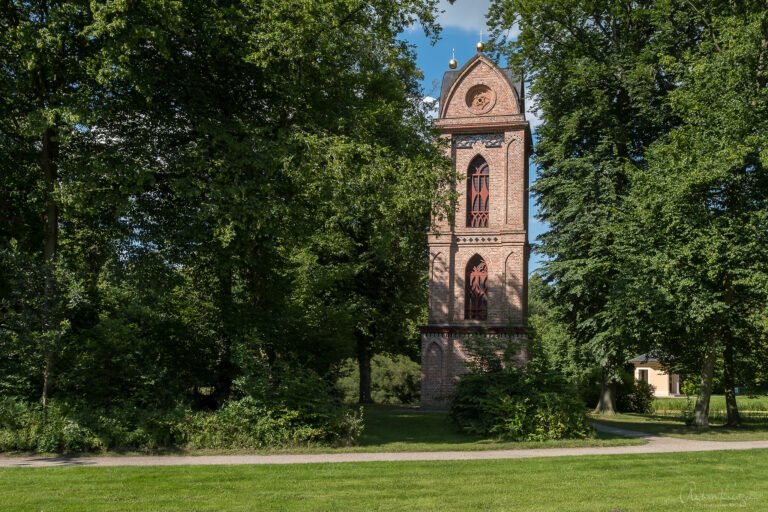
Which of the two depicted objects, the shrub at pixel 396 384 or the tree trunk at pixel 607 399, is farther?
the shrub at pixel 396 384

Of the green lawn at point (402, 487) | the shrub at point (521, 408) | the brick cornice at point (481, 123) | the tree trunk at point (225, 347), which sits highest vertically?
the brick cornice at point (481, 123)

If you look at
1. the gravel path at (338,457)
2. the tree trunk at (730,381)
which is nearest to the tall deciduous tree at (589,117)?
the tree trunk at (730,381)

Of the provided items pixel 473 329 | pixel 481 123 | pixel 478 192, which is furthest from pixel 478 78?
pixel 473 329

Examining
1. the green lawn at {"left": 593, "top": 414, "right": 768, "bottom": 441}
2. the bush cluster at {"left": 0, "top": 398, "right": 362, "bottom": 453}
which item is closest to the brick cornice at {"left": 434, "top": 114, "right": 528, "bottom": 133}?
the green lawn at {"left": 593, "top": 414, "right": 768, "bottom": 441}

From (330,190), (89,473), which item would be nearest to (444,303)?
(330,190)

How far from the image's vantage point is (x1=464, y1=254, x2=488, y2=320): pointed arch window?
26719 mm

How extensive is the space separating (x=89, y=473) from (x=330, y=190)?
6529mm

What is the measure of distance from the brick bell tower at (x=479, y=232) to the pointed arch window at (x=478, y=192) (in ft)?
0.12

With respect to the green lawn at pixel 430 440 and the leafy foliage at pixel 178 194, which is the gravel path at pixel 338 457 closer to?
the green lawn at pixel 430 440

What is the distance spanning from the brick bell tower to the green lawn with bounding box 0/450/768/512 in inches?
572

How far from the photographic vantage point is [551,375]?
53.3 feet

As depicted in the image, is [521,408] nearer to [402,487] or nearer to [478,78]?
[402,487]

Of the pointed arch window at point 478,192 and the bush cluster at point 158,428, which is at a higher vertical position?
the pointed arch window at point 478,192

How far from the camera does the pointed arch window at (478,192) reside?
27078 millimetres
